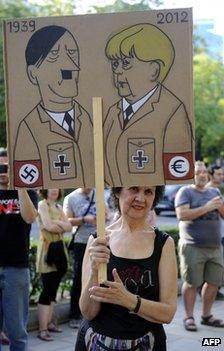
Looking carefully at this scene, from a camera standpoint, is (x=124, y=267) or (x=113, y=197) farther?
(x=113, y=197)

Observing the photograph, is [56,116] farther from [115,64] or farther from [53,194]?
[53,194]

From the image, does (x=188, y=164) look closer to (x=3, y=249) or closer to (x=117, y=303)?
(x=117, y=303)

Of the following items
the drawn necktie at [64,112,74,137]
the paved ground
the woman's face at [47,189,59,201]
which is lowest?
the paved ground

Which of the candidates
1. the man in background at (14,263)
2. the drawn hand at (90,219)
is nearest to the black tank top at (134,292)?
the man in background at (14,263)

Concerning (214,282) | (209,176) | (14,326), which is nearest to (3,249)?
(14,326)

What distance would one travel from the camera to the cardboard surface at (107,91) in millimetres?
2631

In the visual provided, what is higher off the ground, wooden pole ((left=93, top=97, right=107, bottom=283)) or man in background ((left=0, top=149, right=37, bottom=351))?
wooden pole ((left=93, top=97, right=107, bottom=283))

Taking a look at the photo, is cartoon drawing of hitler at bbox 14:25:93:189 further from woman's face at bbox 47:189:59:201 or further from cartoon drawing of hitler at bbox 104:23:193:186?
woman's face at bbox 47:189:59:201

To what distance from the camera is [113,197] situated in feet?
9.96

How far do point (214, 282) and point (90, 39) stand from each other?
4339mm

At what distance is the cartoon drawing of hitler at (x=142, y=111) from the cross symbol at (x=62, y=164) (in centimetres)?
19

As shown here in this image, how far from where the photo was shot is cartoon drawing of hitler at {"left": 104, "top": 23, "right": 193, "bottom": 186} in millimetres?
2629

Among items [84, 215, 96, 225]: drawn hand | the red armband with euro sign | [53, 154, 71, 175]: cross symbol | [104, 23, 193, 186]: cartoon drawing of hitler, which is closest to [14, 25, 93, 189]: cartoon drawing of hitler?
[53, 154, 71, 175]: cross symbol

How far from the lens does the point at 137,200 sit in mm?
2773
